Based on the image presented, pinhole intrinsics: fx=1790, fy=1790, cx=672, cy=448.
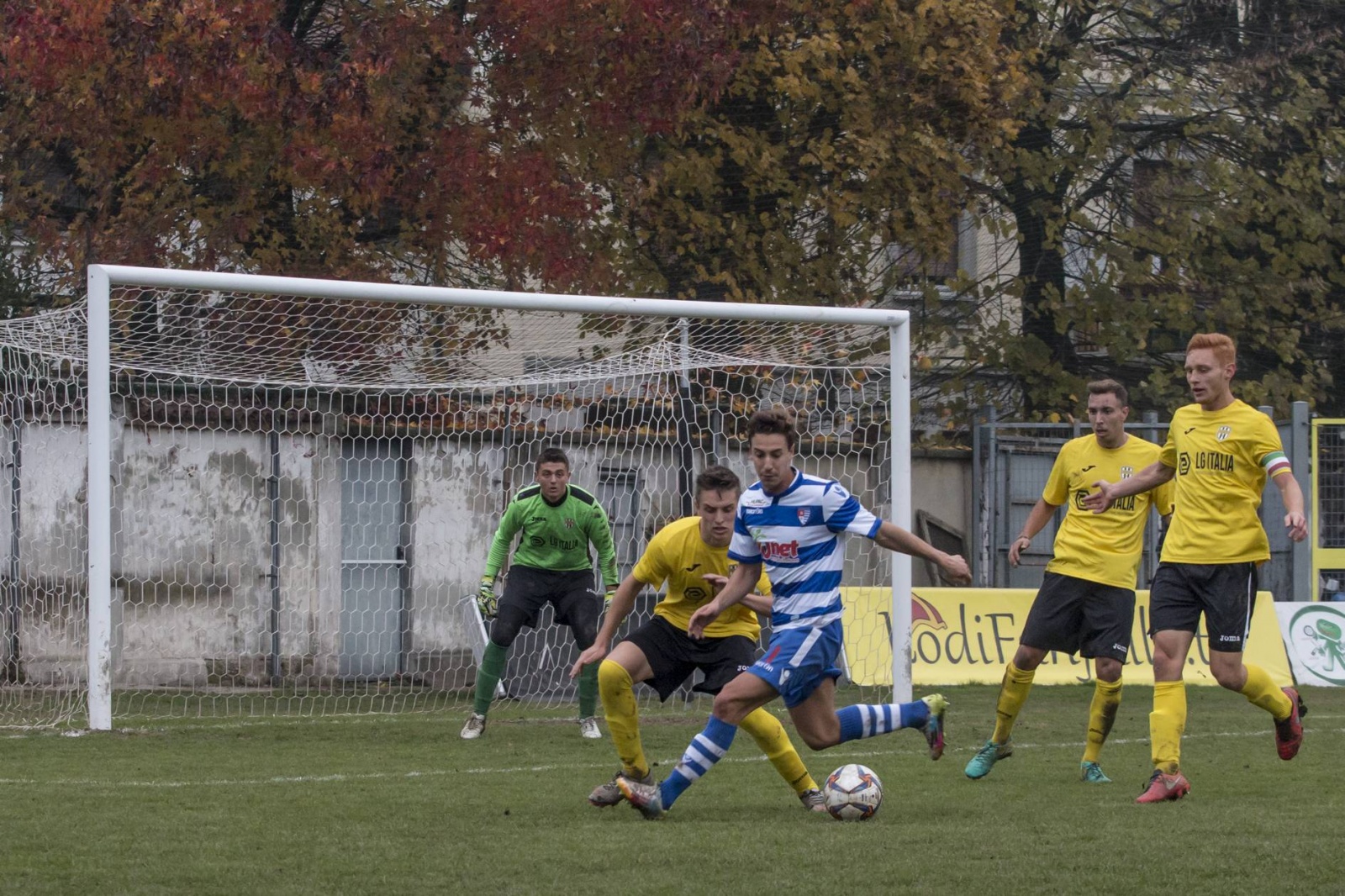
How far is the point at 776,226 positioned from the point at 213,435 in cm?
606

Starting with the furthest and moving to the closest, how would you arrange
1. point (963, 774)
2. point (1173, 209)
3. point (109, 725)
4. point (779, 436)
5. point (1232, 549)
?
point (1173, 209) → point (109, 725) → point (963, 774) → point (1232, 549) → point (779, 436)

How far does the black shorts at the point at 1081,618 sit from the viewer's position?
8.66 metres

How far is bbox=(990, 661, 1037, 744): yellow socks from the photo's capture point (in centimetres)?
870

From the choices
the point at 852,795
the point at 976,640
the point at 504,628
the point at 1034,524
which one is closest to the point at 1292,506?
the point at 1034,524

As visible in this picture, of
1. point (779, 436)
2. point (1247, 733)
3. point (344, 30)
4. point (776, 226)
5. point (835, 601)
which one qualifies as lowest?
point (1247, 733)

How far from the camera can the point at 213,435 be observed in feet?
52.1

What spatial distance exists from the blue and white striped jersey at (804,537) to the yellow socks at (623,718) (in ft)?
2.77

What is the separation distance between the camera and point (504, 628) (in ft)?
37.3

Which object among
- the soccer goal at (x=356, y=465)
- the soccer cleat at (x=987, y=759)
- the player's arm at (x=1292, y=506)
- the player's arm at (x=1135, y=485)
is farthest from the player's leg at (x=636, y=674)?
the soccer goal at (x=356, y=465)

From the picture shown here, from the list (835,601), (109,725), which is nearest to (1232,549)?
(835,601)

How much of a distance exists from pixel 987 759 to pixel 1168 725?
1.25m

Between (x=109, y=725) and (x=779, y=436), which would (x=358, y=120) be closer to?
(x=109, y=725)

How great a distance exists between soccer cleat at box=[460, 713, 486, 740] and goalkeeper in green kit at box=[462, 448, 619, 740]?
0.50 feet

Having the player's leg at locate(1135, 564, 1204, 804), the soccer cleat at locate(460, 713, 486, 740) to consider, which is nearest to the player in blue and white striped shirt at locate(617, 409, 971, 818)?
the player's leg at locate(1135, 564, 1204, 804)
